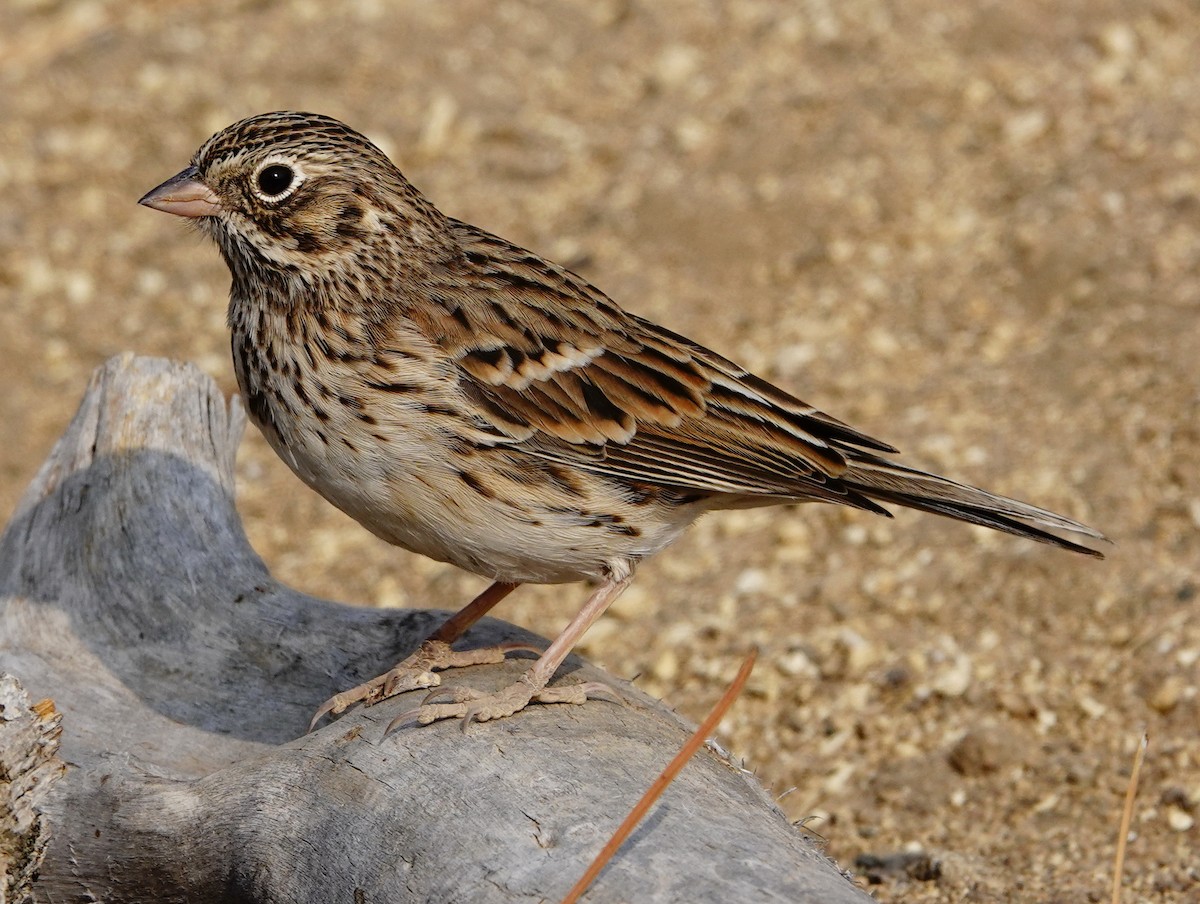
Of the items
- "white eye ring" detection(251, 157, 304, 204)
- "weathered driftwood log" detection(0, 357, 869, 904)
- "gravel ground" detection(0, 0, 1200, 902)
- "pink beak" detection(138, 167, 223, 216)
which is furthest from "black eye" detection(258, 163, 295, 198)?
"gravel ground" detection(0, 0, 1200, 902)

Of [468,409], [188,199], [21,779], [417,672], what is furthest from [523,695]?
[188,199]

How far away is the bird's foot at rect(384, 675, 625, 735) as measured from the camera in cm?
412

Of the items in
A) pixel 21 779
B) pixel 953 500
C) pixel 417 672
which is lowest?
pixel 21 779

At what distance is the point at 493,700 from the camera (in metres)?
4.19

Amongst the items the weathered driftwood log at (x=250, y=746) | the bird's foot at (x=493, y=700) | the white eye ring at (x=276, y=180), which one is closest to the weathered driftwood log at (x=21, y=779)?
the weathered driftwood log at (x=250, y=746)

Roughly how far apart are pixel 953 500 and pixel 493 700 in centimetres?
140

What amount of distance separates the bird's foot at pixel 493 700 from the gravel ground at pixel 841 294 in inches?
37.6

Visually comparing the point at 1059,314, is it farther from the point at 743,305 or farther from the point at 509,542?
the point at 509,542

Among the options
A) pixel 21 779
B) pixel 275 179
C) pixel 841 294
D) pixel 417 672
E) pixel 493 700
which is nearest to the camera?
pixel 21 779

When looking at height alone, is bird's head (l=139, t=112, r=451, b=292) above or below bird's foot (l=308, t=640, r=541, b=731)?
above

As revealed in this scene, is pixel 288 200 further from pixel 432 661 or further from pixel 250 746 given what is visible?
pixel 250 746

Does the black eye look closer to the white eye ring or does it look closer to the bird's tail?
the white eye ring

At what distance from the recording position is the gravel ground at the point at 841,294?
587cm

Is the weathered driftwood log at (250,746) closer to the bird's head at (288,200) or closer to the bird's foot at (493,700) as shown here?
the bird's foot at (493,700)
